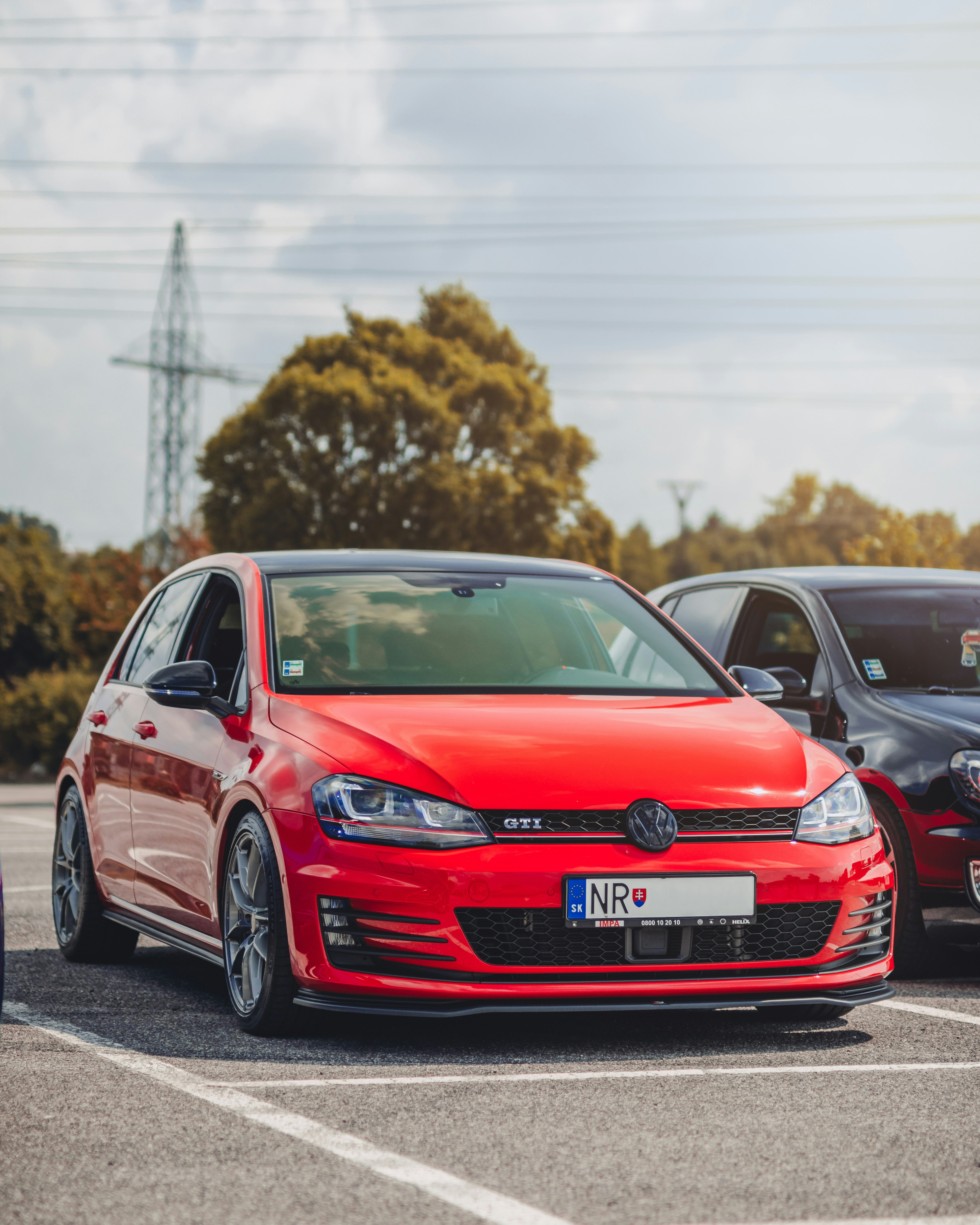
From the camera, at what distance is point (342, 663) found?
20.9 ft

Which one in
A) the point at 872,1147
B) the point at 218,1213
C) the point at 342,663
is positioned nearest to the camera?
the point at 218,1213

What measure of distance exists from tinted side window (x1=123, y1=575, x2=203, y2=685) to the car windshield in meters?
0.86

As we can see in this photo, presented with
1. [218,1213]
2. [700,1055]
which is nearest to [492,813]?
[700,1055]

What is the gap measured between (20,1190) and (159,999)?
2.76 meters

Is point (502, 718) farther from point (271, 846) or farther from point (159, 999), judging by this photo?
point (159, 999)

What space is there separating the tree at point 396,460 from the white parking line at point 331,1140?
36.2m

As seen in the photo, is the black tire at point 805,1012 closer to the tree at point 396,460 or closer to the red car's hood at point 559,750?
the red car's hood at point 559,750

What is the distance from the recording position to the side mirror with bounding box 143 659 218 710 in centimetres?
636

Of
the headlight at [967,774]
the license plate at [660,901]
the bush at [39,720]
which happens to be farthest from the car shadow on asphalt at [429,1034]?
the bush at [39,720]

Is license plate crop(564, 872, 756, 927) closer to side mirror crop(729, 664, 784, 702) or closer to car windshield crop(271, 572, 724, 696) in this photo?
car windshield crop(271, 572, 724, 696)

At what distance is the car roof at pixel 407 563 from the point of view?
22.9 ft

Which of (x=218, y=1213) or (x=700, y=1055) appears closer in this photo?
(x=218, y=1213)

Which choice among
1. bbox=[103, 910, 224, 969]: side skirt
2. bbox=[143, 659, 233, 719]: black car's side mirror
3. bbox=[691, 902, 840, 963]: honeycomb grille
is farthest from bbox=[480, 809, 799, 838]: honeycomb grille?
bbox=[143, 659, 233, 719]: black car's side mirror

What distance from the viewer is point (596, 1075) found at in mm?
5176
